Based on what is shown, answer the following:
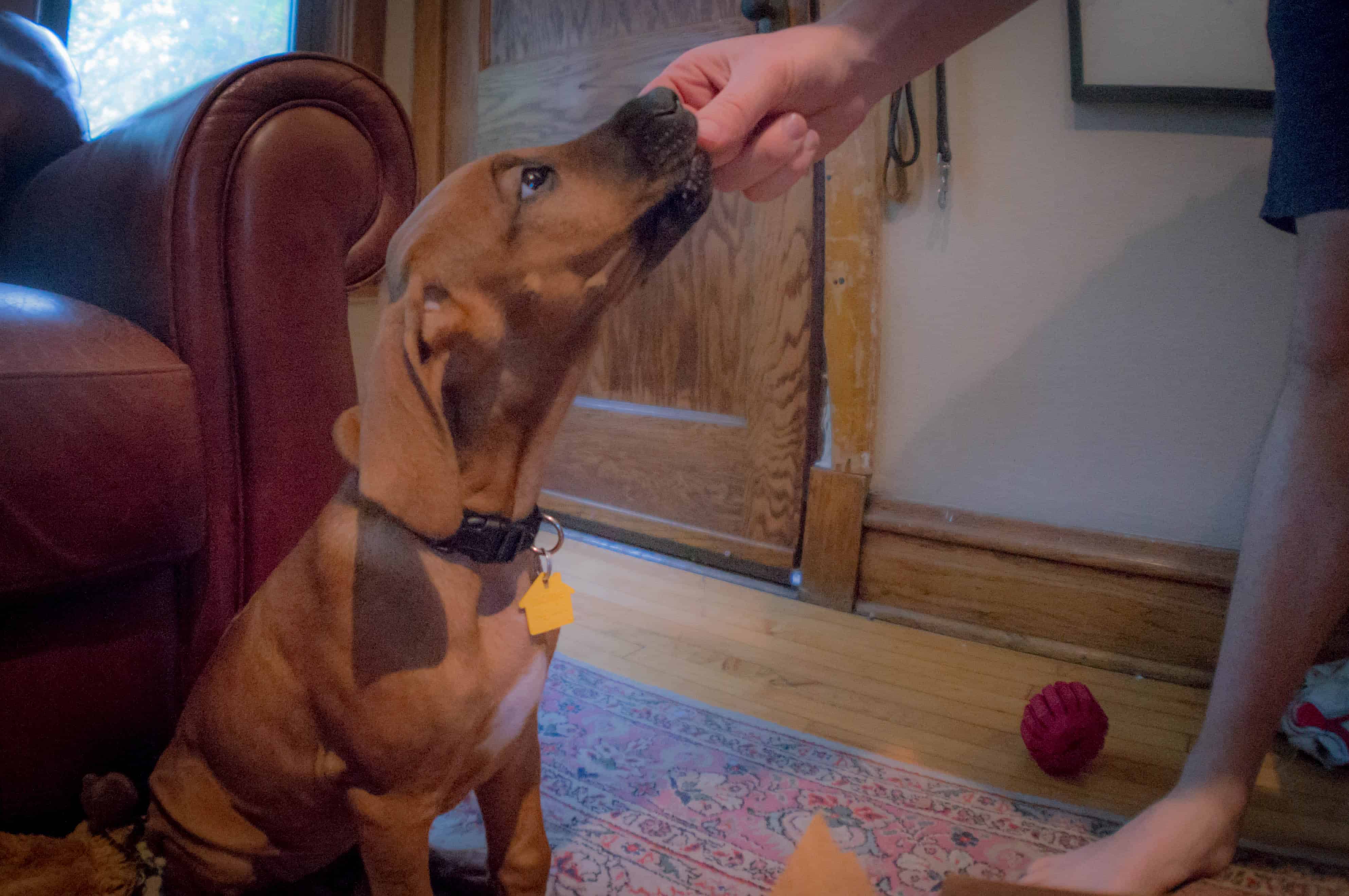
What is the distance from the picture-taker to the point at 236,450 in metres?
1.10

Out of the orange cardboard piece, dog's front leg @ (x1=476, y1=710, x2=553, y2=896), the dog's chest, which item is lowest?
the orange cardboard piece

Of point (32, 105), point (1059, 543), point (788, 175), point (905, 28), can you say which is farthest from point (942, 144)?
point (32, 105)

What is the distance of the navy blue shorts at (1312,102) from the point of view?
37.4 inches

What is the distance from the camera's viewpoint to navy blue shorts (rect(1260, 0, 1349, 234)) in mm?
951

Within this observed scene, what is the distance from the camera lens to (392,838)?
2.59 feet

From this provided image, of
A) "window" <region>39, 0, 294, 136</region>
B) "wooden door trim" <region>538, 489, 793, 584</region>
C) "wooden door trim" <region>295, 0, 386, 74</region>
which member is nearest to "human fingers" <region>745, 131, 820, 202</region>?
"wooden door trim" <region>538, 489, 793, 584</region>

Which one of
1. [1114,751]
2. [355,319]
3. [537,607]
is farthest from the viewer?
[355,319]

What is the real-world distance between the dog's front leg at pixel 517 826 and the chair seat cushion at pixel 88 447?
1.71 ft

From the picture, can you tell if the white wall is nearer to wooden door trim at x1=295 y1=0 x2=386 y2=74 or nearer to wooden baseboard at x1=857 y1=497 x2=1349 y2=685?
wooden baseboard at x1=857 y1=497 x2=1349 y2=685

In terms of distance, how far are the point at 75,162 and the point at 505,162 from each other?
85cm

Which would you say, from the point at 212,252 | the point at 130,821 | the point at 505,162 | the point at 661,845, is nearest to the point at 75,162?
the point at 212,252

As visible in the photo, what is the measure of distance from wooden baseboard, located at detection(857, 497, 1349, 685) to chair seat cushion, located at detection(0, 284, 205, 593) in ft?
4.93

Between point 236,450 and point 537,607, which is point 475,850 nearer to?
point 537,607

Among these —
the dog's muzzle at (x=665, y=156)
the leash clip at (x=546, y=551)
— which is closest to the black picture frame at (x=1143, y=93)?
the dog's muzzle at (x=665, y=156)
